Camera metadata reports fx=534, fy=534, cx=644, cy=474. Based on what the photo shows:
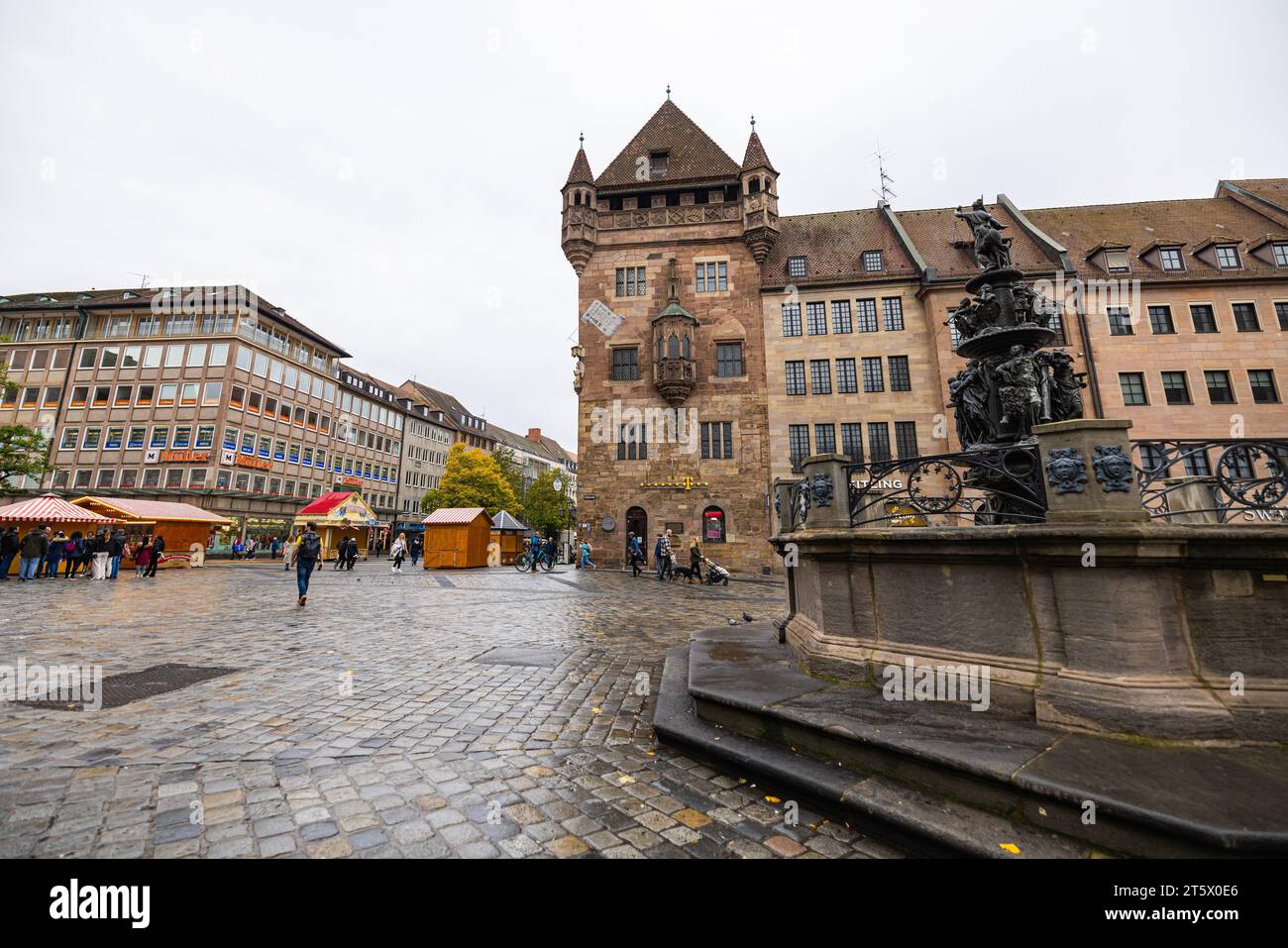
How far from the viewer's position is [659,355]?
25.2 m

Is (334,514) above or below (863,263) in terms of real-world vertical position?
below

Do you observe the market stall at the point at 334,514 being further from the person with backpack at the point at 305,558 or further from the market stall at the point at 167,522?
the person with backpack at the point at 305,558

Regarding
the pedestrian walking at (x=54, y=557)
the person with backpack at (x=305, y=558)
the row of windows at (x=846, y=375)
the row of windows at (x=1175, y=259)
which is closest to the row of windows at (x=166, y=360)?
the pedestrian walking at (x=54, y=557)

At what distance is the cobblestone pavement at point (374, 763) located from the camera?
8.21ft

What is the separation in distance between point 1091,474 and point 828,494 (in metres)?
1.72

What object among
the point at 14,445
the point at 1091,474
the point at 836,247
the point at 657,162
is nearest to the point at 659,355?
the point at 836,247

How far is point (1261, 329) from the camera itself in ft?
75.0

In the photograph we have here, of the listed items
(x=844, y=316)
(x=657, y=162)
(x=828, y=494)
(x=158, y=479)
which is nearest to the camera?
(x=828, y=494)

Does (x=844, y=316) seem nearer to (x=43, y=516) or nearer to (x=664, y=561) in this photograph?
(x=664, y=561)

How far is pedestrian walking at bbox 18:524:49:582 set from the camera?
16797mm

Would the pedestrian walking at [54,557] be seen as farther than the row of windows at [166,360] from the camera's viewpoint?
No

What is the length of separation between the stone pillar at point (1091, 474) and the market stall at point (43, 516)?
27416mm

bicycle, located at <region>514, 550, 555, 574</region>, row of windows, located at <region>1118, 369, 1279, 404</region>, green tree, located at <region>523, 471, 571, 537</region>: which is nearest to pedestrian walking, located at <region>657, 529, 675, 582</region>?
bicycle, located at <region>514, 550, 555, 574</region>

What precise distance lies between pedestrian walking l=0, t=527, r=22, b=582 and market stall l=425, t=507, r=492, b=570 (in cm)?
1309
